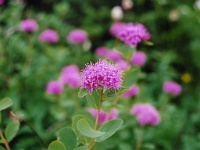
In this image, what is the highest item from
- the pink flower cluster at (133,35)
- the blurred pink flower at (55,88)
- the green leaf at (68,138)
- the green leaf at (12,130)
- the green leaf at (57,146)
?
the blurred pink flower at (55,88)

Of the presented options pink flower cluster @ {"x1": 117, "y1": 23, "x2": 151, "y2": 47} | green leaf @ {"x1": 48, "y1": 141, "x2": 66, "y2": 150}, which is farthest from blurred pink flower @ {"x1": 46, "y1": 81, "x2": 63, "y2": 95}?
green leaf @ {"x1": 48, "y1": 141, "x2": 66, "y2": 150}

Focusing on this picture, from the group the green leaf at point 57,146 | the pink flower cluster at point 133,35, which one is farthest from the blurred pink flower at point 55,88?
the green leaf at point 57,146

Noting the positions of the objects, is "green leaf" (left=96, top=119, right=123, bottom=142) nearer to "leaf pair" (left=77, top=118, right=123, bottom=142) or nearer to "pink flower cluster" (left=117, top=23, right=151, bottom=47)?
"leaf pair" (left=77, top=118, right=123, bottom=142)

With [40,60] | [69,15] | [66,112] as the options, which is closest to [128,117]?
[66,112]

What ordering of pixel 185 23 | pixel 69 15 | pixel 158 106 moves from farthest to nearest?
pixel 69 15 → pixel 185 23 → pixel 158 106

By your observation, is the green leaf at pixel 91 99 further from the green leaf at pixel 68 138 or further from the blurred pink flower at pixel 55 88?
the blurred pink flower at pixel 55 88

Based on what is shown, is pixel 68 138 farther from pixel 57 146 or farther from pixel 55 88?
pixel 55 88

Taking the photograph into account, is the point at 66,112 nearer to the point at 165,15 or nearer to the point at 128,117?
the point at 128,117

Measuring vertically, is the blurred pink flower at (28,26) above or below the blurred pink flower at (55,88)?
above
